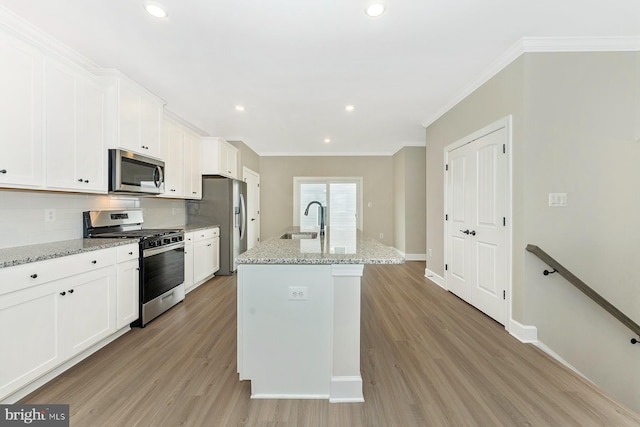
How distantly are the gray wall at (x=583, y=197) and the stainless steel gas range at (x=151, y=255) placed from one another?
3.57 meters

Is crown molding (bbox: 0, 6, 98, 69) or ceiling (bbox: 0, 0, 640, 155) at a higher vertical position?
ceiling (bbox: 0, 0, 640, 155)

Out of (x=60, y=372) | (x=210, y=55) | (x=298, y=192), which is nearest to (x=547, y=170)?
(x=210, y=55)

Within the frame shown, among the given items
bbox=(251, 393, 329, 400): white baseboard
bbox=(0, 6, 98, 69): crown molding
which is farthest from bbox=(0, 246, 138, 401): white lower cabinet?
bbox=(0, 6, 98, 69): crown molding

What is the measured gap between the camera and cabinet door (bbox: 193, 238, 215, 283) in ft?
12.4

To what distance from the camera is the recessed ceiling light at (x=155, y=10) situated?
6.24 feet

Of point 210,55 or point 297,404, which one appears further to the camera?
point 210,55

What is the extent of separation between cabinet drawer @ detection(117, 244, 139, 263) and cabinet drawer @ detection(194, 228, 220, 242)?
1.23 meters

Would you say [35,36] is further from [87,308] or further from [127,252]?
[87,308]

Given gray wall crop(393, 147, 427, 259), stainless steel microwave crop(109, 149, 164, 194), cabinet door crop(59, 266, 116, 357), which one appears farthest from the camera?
gray wall crop(393, 147, 427, 259)

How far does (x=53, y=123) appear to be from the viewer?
1996 millimetres

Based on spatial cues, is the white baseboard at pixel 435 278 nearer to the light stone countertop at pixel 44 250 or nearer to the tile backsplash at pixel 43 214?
the light stone countertop at pixel 44 250

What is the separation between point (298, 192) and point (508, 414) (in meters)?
5.89

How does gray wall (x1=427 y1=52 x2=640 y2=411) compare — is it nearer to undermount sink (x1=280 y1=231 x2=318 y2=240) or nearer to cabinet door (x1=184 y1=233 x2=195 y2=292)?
undermount sink (x1=280 y1=231 x2=318 y2=240)

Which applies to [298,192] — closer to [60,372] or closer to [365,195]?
[365,195]
